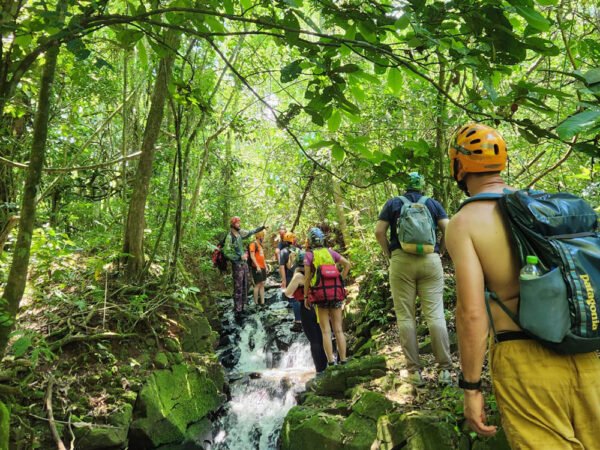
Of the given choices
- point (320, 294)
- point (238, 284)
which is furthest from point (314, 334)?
point (238, 284)

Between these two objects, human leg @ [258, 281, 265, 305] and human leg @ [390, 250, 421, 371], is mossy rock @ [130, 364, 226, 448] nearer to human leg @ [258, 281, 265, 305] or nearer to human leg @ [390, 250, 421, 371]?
human leg @ [390, 250, 421, 371]

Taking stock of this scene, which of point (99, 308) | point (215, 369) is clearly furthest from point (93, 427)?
point (215, 369)

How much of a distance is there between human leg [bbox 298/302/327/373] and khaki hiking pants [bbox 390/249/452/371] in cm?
170

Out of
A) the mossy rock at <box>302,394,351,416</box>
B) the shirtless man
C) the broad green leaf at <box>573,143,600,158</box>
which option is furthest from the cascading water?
the broad green leaf at <box>573,143,600,158</box>

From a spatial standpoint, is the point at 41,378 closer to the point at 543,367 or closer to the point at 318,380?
the point at 318,380

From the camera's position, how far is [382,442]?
3879 millimetres

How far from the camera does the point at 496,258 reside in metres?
1.96

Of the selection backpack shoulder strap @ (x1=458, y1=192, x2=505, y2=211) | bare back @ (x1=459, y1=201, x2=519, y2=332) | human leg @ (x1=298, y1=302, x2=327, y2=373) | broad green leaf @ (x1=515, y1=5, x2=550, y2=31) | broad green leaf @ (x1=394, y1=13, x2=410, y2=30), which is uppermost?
broad green leaf @ (x1=394, y1=13, x2=410, y2=30)

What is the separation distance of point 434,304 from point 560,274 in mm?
2954

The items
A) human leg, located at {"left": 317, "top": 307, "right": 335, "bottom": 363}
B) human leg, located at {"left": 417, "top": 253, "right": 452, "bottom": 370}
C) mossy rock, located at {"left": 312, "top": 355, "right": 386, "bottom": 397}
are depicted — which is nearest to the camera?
human leg, located at {"left": 417, "top": 253, "right": 452, "bottom": 370}

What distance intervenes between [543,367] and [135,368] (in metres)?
5.56

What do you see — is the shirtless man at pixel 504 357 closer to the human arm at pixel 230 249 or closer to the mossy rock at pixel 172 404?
the mossy rock at pixel 172 404

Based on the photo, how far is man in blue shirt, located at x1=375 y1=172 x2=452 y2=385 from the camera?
4547 millimetres

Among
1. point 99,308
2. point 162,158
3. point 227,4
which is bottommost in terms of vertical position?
point 99,308
